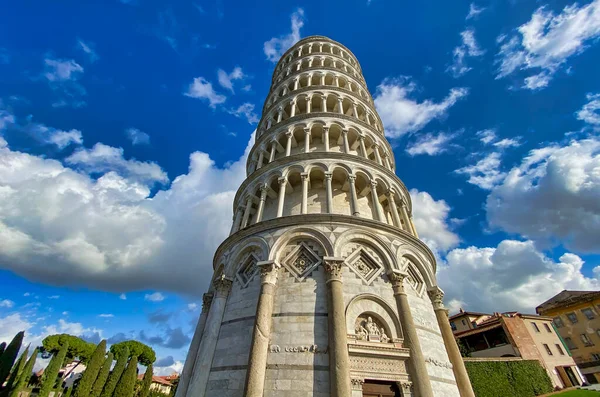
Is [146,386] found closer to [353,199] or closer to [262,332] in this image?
[262,332]

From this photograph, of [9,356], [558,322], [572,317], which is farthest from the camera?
[558,322]

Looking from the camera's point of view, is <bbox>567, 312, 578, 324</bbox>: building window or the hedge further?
<bbox>567, 312, 578, 324</bbox>: building window

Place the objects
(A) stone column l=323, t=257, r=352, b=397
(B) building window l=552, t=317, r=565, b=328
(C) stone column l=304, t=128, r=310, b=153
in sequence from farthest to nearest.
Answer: (B) building window l=552, t=317, r=565, b=328
(C) stone column l=304, t=128, r=310, b=153
(A) stone column l=323, t=257, r=352, b=397

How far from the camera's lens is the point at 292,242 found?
1027 centimetres

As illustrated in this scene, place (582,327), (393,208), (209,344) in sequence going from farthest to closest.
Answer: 1. (582,327)
2. (393,208)
3. (209,344)

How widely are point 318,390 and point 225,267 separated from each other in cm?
572

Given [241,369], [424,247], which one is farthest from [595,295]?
[241,369]

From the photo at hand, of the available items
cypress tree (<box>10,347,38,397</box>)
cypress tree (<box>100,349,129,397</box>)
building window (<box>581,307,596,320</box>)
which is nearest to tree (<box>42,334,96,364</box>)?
cypress tree (<box>10,347,38,397</box>)

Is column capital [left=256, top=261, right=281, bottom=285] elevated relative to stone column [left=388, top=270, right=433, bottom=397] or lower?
elevated

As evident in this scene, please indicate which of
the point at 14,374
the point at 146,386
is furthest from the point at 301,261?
the point at 14,374

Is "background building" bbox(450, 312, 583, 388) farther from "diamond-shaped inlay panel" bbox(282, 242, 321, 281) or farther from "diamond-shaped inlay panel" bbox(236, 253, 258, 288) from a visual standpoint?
"diamond-shaped inlay panel" bbox(236, 253, 258, 288)

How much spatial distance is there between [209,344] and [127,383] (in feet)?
97.0

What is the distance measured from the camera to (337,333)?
7582mm

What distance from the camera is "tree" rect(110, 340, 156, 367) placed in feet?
145
